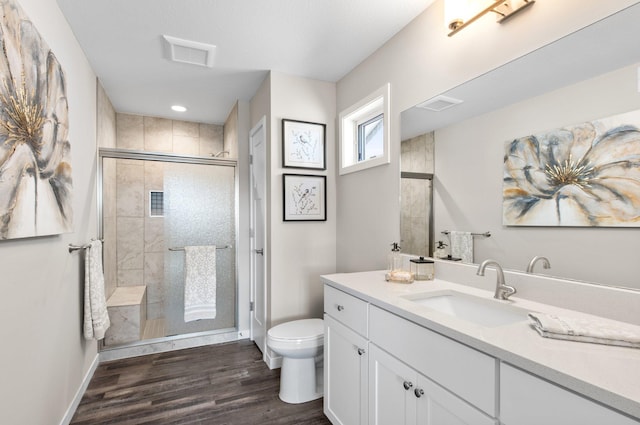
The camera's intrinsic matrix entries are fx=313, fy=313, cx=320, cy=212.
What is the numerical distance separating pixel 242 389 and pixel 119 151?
91.4 inches

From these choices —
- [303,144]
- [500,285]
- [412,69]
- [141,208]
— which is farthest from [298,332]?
[141,208]

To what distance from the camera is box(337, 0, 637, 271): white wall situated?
1266mm

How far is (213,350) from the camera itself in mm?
2953

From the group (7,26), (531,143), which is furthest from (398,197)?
(7,26)

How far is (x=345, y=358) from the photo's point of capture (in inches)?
64.7

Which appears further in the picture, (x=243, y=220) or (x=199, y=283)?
(x=243, y=220)

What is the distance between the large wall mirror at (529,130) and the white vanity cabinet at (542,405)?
591 millimetres

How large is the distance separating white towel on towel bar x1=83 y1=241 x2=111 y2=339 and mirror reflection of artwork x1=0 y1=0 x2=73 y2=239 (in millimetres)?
555

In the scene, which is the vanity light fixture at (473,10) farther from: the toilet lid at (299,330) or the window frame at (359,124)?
the toilet lid at (299,330)

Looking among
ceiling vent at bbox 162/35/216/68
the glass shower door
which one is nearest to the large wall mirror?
ceiling vent at bbox 162/35/216/68

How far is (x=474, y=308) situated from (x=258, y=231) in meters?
2.12

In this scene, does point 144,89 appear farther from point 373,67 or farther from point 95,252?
point 373,67

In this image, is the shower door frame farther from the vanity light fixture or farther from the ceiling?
the vanity light fixture

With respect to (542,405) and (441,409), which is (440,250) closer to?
(441,409)
